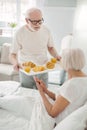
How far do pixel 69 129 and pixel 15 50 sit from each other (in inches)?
53.2

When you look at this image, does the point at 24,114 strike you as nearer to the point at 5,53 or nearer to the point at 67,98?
the point at 67,98

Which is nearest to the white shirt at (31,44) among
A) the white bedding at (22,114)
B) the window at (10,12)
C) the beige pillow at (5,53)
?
the white bedding at (22,114)

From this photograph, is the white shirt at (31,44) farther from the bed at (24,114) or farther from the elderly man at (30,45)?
the bed at (24,114)

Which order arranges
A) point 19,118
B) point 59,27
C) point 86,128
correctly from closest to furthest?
point 86,128, point 19,118, point 59,27

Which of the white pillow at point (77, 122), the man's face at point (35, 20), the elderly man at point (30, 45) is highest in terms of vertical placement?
the man's face at point (35, 20)

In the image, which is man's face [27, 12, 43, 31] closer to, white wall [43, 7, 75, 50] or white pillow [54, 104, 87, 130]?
white pillow [54, 104, 87, 130]

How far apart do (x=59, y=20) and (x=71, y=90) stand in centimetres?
294

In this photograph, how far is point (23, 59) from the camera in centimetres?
238

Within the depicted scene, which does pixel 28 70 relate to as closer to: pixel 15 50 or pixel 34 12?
pixel 15 50

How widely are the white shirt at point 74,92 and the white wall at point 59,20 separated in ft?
9.16

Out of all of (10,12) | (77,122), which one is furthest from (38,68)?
(10,12)

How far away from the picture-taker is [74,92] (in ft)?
4.63

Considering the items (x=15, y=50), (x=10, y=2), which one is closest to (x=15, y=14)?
(x=10, y=2)

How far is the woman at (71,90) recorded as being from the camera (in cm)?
141
